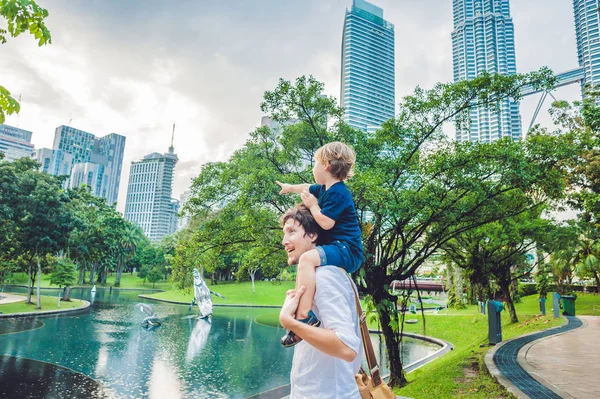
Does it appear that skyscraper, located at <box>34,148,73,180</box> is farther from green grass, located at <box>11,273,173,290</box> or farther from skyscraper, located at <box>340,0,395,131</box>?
skyscraper, located at <box>340,0,395,131</box>

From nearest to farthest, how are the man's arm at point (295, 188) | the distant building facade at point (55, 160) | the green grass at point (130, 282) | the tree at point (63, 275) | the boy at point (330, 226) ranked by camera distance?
the boy at point (330, 226), the man's arm at point (295, 188), the tree at point (63, 275), the green grass at point (130, 282), the distant building facade at point (55, 160)

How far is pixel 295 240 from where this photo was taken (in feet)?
5.27

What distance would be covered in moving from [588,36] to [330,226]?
38351 millimetres

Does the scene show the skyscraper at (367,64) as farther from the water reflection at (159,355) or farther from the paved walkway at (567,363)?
the paved walkway at (567,363)

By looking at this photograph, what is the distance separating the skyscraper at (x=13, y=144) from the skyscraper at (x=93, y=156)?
2602 centimetres

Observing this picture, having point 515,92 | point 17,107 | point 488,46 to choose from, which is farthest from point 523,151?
point 488,46

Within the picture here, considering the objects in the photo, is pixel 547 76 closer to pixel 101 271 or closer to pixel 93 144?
pixel 101 271

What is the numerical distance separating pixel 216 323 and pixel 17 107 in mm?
21190

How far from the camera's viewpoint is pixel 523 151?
670 centimetres

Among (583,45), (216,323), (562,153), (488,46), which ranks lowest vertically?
(216,323)

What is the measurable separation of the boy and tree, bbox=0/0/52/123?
299cm

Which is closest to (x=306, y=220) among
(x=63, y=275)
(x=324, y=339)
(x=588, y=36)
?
(x=324, y=339)

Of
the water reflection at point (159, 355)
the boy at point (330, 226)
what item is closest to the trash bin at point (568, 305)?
the water reflection at point (159, 355)

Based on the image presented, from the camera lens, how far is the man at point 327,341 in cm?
122
